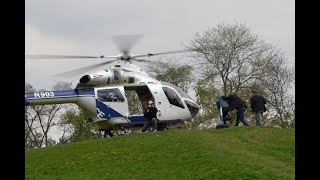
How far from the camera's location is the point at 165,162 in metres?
16.6

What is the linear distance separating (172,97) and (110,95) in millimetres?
2766

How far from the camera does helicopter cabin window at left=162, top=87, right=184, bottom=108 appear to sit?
1034 inches

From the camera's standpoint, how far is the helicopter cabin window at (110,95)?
25656mm

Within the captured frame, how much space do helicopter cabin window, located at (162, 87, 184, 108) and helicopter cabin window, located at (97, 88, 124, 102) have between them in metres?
2.00

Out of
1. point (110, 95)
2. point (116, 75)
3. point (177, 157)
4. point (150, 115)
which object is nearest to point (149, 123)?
point (150, 115)

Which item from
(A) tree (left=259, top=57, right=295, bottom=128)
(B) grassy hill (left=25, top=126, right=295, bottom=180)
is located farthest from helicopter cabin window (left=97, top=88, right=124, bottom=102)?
(A) tree (left=259, top=57, right=295, bottom=128)

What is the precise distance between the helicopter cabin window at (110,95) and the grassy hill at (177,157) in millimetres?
4421

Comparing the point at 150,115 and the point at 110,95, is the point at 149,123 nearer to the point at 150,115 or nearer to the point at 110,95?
the point at 150,115

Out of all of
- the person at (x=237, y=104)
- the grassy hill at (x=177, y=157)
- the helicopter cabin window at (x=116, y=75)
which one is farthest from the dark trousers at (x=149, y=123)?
the person at (x=237, y=104)

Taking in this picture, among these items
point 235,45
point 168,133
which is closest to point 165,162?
point 168,133
